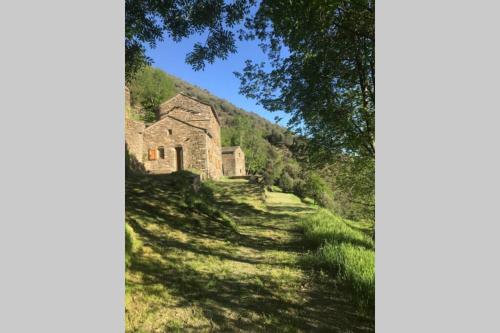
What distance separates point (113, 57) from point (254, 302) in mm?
2587

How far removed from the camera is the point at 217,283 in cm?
344

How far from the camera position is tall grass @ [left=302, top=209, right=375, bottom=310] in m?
2.89

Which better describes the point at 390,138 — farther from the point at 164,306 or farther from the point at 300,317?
the point at 164,306

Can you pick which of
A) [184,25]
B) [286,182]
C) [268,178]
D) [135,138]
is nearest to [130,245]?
[135,138]

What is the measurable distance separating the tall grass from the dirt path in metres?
0.19

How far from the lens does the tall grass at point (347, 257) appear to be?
2889 millimetres

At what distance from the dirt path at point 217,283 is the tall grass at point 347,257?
186 millimetres

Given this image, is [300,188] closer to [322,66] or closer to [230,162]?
[230,162]

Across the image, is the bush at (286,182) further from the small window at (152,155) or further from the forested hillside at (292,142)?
the small window at (152,155)

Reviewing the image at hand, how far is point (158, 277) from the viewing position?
331 cm

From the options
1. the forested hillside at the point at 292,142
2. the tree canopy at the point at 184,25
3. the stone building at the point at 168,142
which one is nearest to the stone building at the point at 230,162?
the forested hillside at the point at 292,142

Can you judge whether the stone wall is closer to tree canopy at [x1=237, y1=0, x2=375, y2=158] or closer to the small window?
the small window

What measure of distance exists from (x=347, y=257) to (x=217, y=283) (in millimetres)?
1723

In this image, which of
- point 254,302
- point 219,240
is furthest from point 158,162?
point 254,302
